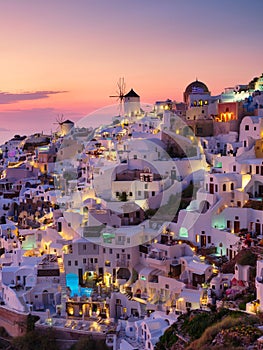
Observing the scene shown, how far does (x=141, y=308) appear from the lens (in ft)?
52.1

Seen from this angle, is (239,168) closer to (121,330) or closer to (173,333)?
(121,330)

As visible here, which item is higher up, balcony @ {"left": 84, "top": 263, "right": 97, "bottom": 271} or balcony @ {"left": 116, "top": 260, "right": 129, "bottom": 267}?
balcony @ {"left": 116, "top": 260, "right": 129, "bottom": 267}

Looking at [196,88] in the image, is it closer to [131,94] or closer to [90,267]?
[131,94]

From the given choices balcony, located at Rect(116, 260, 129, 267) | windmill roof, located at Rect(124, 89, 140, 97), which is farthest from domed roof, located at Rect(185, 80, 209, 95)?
balcony, located at Rect(116, 260, 129, 267)

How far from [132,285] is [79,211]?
469cm

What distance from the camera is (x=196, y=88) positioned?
32.3 m

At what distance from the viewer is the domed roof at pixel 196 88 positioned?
32.1 metres

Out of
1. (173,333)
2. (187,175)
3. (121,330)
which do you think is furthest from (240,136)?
(173,333)

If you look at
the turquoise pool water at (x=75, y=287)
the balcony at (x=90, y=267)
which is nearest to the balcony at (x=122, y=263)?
the balcony at (x=90, y=267)

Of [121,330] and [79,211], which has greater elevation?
[79,211]

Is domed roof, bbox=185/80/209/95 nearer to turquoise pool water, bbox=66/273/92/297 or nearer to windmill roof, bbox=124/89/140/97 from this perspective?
windmill roof, bbox=124/89/140/97

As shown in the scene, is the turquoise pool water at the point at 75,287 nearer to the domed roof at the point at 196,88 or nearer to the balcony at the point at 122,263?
the balcony at the point at 122,263

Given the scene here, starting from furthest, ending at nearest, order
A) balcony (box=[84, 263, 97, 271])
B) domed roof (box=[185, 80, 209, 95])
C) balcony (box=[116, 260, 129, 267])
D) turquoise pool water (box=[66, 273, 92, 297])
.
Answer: domed roof (box=[185, 80, 209, 95]) → balcony (box=[84, 263, 97, 271]) → balcony (box=[116, 260, 129, 267]) → turquoise pool water (box=[66, 273, 92, 297])

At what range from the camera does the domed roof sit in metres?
32.1
